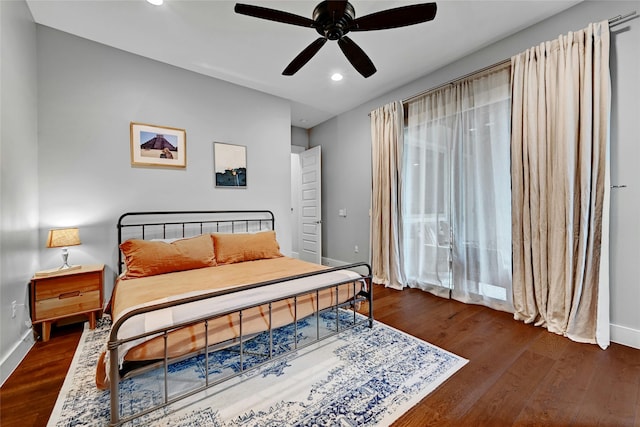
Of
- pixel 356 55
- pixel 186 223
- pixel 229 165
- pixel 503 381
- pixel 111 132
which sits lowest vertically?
pixel 503 381

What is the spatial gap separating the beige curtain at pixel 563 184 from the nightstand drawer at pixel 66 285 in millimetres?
4261

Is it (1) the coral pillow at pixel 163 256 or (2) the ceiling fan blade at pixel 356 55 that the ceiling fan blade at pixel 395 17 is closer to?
(2) the ceiling fan blade at pixel 356 55

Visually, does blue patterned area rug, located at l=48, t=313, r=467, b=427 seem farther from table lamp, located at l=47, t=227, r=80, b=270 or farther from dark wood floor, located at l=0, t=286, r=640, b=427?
table lamp, located at l=47, t=227, r=80, b=270

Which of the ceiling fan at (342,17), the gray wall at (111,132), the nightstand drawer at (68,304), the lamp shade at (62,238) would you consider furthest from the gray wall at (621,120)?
the nightstand drawer at (68,304)

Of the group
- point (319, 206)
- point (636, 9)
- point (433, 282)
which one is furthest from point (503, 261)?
point (319, 206)

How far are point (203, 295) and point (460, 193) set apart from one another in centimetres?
307

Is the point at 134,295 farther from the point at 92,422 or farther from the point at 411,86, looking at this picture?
the point at 411,86

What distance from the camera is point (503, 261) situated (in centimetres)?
296

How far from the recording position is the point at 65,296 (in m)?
2.46

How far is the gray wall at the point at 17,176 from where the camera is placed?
76.3 inches

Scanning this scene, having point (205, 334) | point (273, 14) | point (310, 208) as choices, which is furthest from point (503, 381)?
point (310, 208)

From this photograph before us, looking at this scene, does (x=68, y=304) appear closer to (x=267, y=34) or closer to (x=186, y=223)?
(x=186, y=223)

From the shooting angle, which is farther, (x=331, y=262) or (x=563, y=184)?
(x=331, y=262)

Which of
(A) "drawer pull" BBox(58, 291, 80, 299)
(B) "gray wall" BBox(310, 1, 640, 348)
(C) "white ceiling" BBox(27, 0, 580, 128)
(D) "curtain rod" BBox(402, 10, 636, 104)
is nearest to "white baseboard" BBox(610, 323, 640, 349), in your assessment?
(B) "gray wall" BBox(310, 1, 640, 348)
